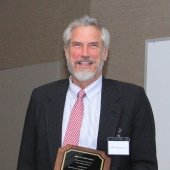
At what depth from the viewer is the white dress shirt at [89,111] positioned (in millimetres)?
2217

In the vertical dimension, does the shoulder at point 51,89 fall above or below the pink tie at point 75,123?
above

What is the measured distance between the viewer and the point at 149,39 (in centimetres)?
335

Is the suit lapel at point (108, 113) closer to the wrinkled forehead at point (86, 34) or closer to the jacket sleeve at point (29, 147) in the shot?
the wrinkled forehead at point (86, 34)

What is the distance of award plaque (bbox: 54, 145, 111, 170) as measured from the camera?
2111mm

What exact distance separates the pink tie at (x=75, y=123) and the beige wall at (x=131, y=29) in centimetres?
121

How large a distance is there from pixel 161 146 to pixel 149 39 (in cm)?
82

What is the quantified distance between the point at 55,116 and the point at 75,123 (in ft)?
0.38

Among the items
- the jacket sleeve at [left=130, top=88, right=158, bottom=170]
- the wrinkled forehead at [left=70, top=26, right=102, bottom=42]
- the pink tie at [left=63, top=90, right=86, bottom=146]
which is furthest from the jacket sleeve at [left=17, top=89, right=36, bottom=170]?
the jacket sleeve at [left=130, top=88, right=158, bottom=170]

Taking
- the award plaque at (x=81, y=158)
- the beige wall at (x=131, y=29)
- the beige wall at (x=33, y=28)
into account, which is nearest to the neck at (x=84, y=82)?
the award plaque at (x=81, y=158)

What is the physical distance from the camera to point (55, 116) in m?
2.29

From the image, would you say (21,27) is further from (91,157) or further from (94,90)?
(91,157)

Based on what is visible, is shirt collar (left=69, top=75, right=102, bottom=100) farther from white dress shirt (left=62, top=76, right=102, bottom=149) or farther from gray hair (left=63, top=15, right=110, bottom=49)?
gray hair (left=63, top=15, right=110, bottom=49)

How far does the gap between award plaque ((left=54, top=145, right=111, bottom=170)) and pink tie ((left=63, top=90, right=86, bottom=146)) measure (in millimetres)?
104

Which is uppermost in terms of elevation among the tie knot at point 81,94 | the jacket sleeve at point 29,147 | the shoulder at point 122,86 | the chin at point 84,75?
the chin at point 84,75
